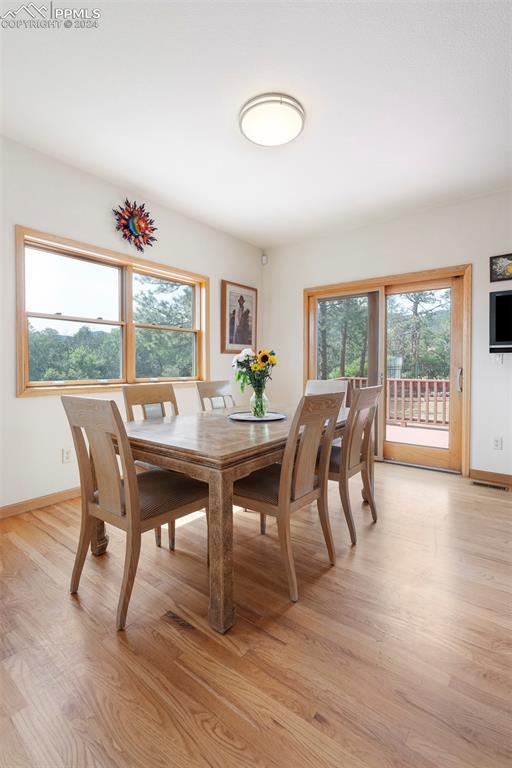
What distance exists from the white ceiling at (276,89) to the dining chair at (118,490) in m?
1.77

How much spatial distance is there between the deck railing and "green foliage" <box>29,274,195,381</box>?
2.17 metres

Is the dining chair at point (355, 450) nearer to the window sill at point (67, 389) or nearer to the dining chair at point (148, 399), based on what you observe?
the dining chair at point (148, 399)

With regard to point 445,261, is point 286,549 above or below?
below

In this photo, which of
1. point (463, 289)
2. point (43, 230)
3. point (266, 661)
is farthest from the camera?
point (463, 289)

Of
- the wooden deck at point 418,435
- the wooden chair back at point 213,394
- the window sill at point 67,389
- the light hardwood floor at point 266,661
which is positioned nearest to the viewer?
the light hardwood floor at point 266,661

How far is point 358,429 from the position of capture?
7.47 ft

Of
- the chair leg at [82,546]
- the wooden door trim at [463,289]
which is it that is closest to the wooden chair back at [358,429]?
the chair leg at [82,546]

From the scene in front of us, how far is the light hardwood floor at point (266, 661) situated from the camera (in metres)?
1.03

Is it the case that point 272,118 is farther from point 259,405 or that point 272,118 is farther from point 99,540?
point 99,540

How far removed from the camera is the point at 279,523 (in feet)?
5.37

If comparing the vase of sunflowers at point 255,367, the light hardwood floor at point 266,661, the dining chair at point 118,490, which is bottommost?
the light hardwood floor at point 266,661

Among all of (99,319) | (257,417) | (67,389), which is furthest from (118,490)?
(99,319)

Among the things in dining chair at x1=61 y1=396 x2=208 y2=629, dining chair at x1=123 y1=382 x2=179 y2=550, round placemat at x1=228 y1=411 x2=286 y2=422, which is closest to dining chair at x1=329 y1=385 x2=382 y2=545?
round placemat at x1=228 y1=411 x2=286 y2=422

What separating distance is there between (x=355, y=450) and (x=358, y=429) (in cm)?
14
